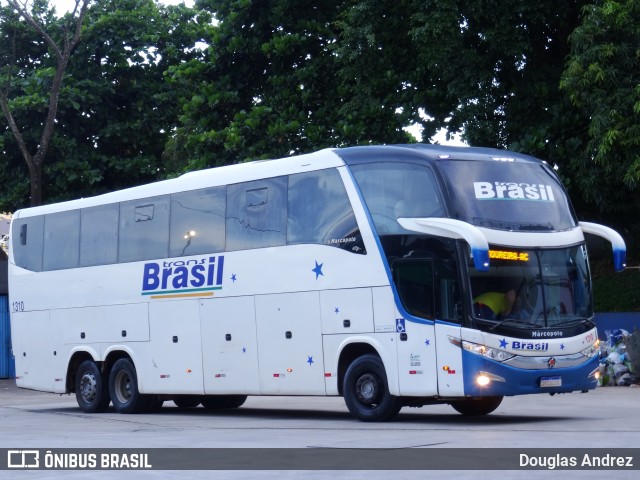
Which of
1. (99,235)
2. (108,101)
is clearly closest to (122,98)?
(108,101)

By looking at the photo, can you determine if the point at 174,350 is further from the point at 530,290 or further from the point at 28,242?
the point at 530,290

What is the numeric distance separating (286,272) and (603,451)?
751 centimetres

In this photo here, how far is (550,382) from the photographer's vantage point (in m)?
16.2

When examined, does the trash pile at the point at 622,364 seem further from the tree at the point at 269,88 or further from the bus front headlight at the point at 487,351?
the bus front headlight at the point at 487,351

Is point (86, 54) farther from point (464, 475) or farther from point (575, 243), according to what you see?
point (464, 475)

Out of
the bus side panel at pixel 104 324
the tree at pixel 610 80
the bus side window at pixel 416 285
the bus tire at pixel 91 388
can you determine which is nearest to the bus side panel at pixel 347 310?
the bus side window at pixel 416 285

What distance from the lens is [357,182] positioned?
56.2 ft

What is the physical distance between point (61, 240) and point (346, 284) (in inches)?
300

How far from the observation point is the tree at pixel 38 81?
30984mm

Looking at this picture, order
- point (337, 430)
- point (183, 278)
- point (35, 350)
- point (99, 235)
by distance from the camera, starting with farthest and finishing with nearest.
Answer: point (35, 350) < point (99, 235) < point (183, 278) < point (337, 430)

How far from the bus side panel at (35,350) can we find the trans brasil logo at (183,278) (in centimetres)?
314

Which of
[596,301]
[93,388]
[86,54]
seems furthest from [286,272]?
[86,54]

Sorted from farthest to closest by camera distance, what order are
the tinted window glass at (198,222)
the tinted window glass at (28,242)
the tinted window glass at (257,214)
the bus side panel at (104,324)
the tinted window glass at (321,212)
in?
the tinted window glass at (28,242) → the bus side panel at (104,324) → the tinted window glass at (198,222) → the tinted window glass at (257,214) → the tinted window glass at (321,212)

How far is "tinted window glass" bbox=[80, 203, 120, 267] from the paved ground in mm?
2751
